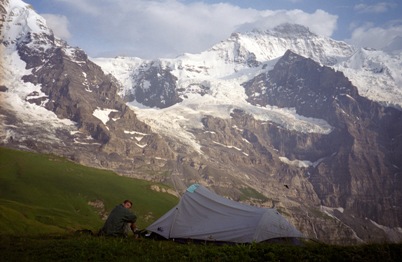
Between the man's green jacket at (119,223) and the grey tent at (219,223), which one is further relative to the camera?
the grey tent at (219,223)

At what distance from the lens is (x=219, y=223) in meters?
31.4

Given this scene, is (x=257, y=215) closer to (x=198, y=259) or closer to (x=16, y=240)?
(x=198, y=259)

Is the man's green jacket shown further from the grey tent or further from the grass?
the grey tent

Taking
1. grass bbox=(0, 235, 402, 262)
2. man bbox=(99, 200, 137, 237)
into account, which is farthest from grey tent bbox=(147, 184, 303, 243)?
grass bbox=(0, 235, 402, 262)

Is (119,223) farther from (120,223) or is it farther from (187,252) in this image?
(187,252)

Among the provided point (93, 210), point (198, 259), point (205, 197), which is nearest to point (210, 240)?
point (205, 197)

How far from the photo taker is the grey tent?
99.4 ft

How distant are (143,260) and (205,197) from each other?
602 inches

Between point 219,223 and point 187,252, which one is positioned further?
point 219,223

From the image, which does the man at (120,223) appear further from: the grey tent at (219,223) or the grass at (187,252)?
the grey tent at (219,223)

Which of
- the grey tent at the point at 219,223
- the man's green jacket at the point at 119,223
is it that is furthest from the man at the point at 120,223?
the grey tent at the point at 219,223

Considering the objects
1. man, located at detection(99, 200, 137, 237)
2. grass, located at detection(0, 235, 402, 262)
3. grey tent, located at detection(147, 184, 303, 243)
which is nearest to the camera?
grass, located at detection(0, 235, 402, 262)

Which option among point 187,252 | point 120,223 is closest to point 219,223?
point 120,223

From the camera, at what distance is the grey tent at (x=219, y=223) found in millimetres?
30297
